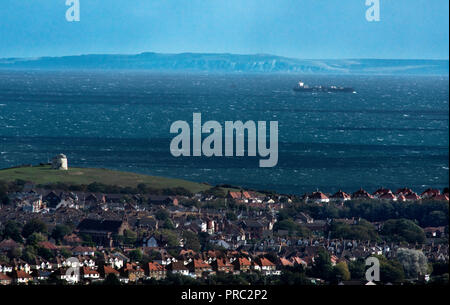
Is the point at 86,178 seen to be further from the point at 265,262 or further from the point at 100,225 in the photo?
the point at 265,262

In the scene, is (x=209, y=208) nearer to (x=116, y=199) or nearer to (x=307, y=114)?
(x=116, y=199)

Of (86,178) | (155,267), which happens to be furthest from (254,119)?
(155,267)

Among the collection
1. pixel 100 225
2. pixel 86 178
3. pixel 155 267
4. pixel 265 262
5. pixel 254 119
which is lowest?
pixel 254 119

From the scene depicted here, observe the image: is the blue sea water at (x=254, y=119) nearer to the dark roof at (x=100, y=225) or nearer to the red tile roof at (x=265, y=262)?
the dark roof at (x=100, y=225)

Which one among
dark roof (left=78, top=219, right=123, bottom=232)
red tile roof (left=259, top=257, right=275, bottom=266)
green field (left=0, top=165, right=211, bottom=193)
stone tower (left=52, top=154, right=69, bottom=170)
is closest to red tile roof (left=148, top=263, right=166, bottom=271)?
red tile roof (left=259, top=257, right=275, bottom=266)

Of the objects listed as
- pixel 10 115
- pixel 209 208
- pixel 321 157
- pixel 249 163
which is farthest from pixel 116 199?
pixel 10 115

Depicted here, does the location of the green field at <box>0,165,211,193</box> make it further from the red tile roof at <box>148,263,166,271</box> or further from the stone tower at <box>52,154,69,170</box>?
the red tile roof at <box>148,263,166,271</box>
